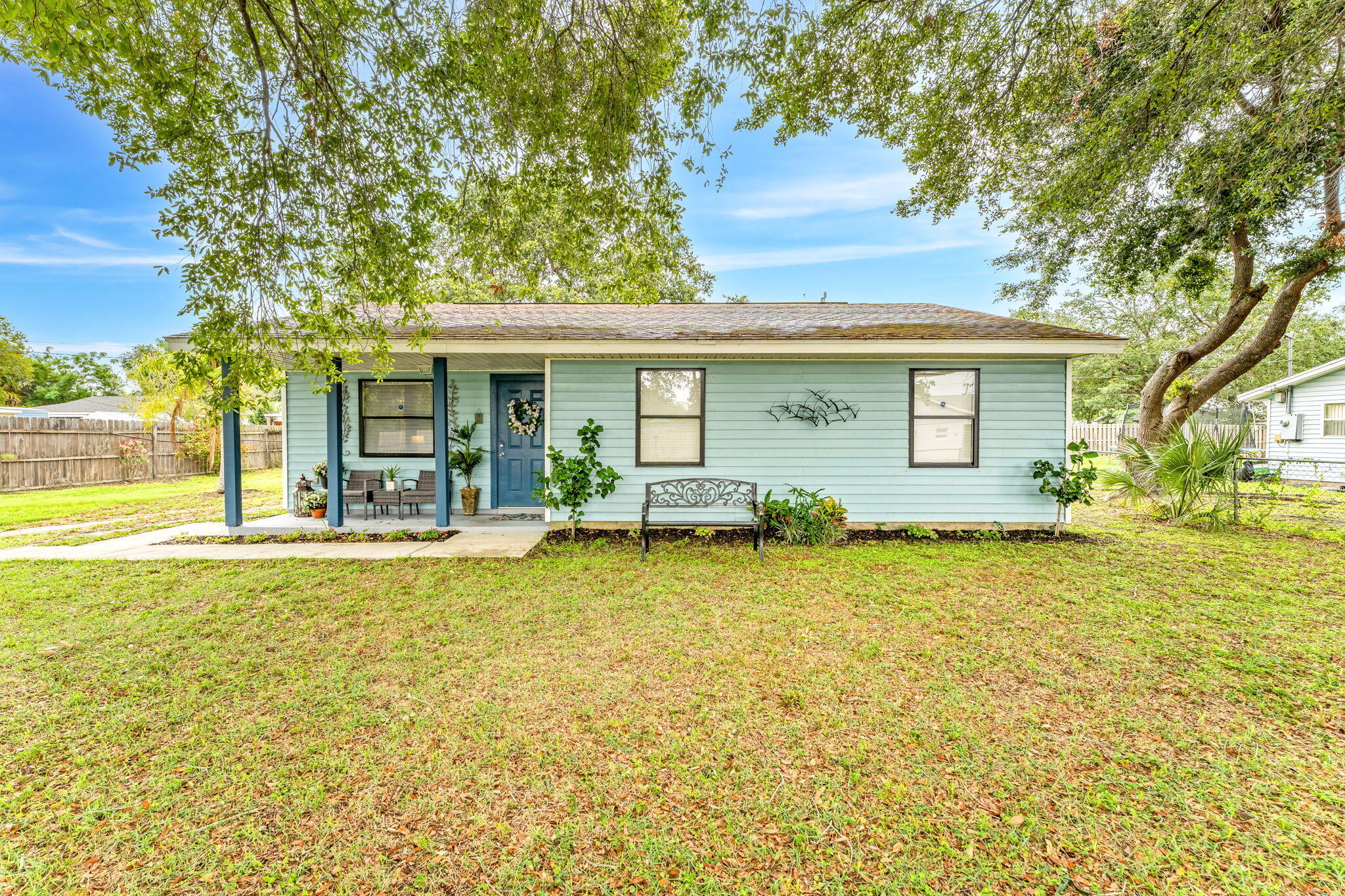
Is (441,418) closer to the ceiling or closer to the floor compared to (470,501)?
closer to the ceiling

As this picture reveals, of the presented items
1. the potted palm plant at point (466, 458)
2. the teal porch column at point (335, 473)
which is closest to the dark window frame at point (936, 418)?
the potted palm plant at point (466, 458)

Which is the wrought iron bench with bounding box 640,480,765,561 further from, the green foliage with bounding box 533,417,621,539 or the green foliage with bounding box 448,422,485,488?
the green foliage with bounding box 448,422,485,488

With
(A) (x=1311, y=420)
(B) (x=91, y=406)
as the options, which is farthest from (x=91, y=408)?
(A) (x=1311, y=420)

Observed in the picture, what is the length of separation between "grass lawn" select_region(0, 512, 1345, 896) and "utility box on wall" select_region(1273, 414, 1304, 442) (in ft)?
53.5

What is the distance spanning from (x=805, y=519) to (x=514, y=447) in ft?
16.0

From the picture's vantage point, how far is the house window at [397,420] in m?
8.29

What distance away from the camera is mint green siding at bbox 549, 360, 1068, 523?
692 cm

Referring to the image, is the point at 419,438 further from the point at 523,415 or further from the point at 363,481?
the point at 523,415

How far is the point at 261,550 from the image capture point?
5965mm

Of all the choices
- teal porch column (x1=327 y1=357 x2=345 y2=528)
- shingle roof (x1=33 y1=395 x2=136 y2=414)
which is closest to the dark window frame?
teal porch column (x1=327 y1=357 x2=345 y2=528)

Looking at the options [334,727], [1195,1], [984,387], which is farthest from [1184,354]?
[334,727]

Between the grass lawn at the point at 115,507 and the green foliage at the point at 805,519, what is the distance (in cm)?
794

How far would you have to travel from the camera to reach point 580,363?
694cm

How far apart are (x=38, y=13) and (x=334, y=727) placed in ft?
14.8
